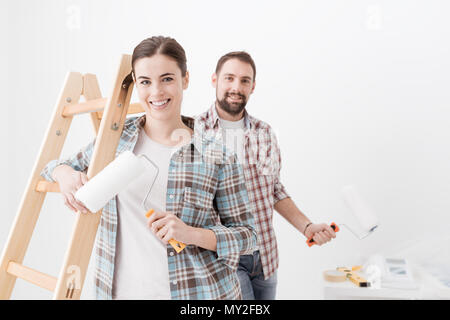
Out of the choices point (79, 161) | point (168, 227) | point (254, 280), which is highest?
point (79, 161)

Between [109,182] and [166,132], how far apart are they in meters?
0.21

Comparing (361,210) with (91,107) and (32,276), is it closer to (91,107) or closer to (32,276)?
(91,107)

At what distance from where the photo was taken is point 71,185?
898mm

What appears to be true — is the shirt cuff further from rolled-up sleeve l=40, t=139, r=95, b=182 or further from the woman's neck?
rolled-up sleeve l=40, t=139, r=95, b=182

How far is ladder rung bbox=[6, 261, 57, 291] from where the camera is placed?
3.18 feet

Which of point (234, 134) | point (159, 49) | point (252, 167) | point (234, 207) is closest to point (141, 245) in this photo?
point (234, 207)

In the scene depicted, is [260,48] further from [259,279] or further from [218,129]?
[259,279]

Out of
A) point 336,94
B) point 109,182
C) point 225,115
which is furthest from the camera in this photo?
point 336,94

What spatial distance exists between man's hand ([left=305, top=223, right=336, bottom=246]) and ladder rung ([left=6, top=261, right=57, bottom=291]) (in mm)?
765

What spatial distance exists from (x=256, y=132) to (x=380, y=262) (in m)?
0.71

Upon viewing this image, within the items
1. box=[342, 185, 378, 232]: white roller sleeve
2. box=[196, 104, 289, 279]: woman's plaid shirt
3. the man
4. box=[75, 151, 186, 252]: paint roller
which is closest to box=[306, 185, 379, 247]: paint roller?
box=[342, 185, 378, 232]: white roller sleeve

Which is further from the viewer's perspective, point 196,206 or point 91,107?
point 91,107

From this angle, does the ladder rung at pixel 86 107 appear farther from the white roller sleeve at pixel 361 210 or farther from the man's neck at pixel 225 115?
the white roller sleeve at pixel 361 210
